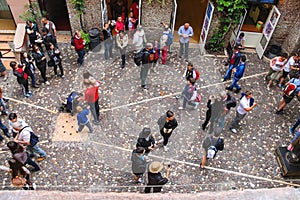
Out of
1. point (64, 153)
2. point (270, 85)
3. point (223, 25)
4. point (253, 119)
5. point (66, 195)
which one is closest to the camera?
point (66, 195)

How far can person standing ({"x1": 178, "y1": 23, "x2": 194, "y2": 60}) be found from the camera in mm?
10609

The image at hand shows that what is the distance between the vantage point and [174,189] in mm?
7598

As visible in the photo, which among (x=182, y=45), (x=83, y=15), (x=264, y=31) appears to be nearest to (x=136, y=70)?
(x=182, y=45)

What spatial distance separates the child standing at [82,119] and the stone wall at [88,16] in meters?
4.91

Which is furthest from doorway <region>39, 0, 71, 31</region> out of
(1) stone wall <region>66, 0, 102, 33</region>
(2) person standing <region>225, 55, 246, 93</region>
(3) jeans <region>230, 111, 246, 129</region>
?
(3) jeans <region>230, 111, 246, 129</region>

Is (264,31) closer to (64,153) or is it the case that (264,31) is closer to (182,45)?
(182,45)

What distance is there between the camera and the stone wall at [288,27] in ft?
35.0

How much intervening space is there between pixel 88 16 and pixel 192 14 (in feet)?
16.8

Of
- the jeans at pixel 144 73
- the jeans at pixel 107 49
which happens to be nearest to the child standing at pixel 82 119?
the jeans at pixel 144 73

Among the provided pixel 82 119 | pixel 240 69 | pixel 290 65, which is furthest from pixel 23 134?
pixel 290 65

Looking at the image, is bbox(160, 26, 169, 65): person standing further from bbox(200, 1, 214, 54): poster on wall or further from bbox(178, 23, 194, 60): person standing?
bbox(200, 1, 214, 54): poster on wall

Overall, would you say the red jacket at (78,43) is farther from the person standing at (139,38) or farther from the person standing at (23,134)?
the person standing at (23,134)

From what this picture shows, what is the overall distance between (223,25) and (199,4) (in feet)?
10.0

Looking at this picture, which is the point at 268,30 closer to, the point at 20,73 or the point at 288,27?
the point at 288,27
